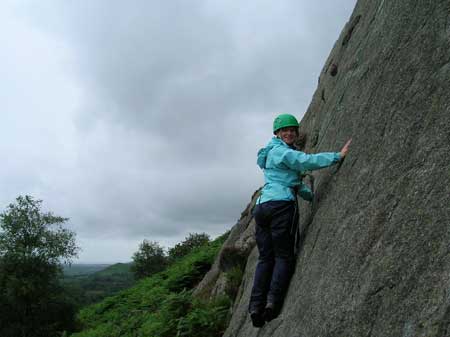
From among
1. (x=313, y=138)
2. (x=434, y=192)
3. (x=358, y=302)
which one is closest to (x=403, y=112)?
(x=434, y=192)

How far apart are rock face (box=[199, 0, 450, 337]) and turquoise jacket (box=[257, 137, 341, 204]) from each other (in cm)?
49

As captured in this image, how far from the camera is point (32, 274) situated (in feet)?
130

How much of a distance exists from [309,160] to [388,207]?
1.76 m

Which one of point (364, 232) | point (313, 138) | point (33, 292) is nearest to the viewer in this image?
point (364, 232)

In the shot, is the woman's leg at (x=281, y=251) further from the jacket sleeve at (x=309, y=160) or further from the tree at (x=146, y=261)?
the tree at (x=146, y=261)

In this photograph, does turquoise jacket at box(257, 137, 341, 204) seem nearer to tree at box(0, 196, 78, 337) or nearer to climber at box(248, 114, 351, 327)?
climber at box(248, 114, 351, 327)

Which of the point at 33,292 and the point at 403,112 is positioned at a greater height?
the point at 33,292

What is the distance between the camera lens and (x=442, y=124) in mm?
4484

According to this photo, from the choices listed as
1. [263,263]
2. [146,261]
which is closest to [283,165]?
[263,263]

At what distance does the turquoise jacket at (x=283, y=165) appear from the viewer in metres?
6.44

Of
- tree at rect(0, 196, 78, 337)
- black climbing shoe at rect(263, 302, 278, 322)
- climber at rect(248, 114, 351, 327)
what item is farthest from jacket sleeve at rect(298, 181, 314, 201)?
tree at rect(0, 196, 78, 337)

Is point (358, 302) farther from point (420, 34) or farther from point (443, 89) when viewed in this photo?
point (420, 34)

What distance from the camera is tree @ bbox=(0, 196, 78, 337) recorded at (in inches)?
1439

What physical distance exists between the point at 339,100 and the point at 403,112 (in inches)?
135
